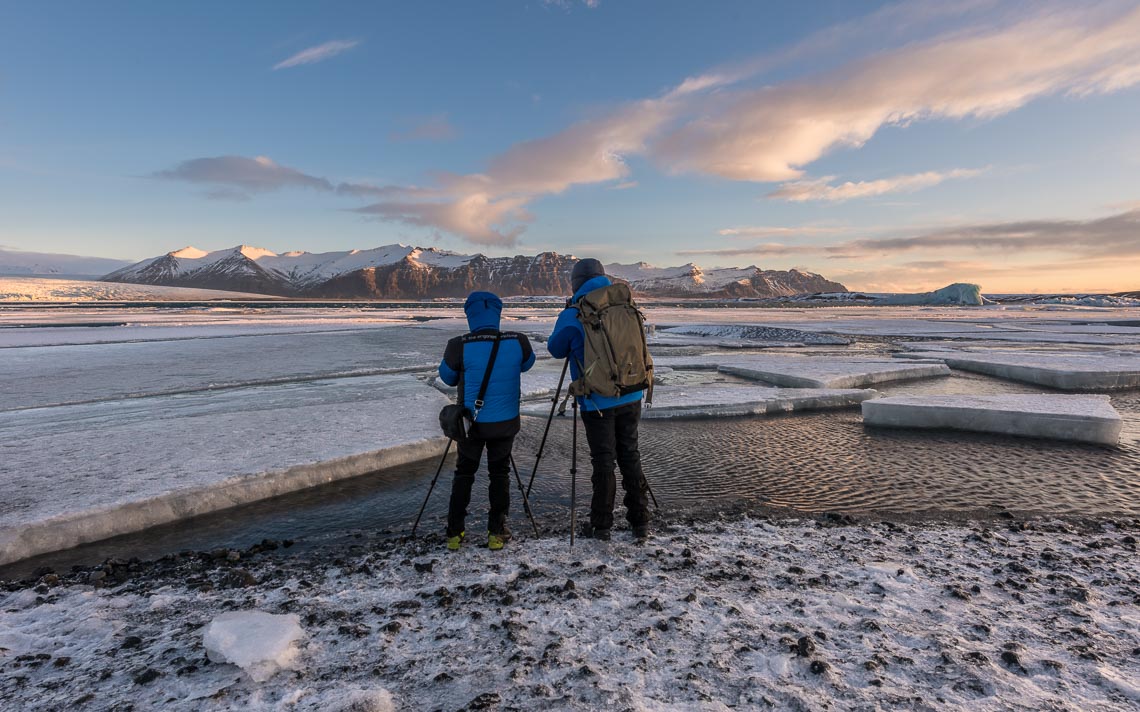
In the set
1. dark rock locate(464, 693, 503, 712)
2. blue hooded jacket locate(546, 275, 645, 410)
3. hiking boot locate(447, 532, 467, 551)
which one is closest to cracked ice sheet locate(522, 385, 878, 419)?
blue hooded jacket locate(546, 275, 645, 410)

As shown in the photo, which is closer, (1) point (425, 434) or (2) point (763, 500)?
(2) point (763, 500)

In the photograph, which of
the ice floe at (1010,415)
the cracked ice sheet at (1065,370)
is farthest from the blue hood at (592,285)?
the cracked ice sheet at (1065,370)

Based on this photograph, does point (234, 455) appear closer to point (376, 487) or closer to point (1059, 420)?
point (376, 487)

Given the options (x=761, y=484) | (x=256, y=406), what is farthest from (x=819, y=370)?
(x=256, y=406)

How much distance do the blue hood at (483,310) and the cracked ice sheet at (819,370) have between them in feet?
32.0

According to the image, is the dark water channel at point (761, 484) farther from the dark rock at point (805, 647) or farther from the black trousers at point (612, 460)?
the dark rock at point (805, 647)

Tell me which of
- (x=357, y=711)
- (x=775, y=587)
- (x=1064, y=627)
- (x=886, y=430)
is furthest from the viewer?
(x=886, y=430)

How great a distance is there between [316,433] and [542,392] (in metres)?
4.84

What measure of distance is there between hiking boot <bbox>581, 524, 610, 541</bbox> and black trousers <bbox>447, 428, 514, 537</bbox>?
74 cm

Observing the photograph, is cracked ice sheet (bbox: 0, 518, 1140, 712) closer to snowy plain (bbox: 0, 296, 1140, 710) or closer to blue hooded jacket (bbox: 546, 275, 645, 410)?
snowy plain (bbox: 0, 296, 1140, 710)

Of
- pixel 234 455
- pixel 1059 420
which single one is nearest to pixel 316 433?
pixel 234 455

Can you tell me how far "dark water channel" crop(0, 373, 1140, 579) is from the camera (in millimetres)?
5207

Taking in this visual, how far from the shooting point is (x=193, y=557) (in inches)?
177

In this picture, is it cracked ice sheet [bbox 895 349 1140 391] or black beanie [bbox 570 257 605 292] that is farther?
cracked ice sheet [bbox 895 349 1140 391]
